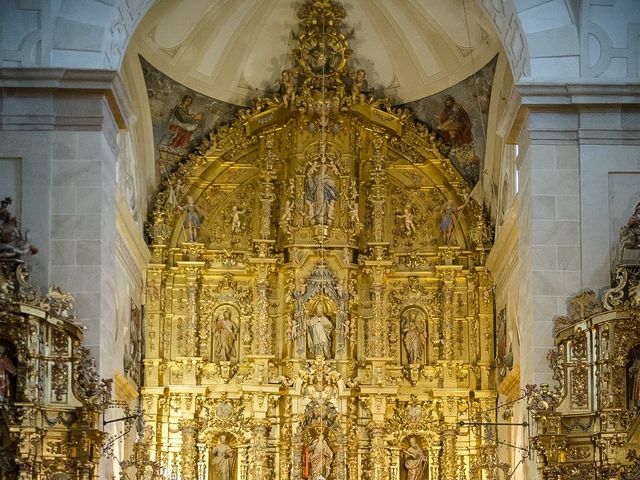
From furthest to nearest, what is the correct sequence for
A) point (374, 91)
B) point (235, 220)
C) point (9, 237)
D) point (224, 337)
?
point (374, 91) → point (235, 220) → point (224, 337) → point (9, 237)

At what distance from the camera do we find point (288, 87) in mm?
34875

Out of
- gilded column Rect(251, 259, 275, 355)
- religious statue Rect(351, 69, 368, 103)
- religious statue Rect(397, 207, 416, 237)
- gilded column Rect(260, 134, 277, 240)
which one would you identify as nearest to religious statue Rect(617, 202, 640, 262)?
religious statue Rect(397, 207, 416, 237)

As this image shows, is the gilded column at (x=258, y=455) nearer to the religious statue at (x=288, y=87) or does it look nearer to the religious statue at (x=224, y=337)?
the religious statue at (x=224, y=337)

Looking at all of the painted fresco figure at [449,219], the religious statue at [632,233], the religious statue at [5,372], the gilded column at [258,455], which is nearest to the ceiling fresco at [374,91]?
the painted fresco figure at [449,219]

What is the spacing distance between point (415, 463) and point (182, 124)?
9.46 m

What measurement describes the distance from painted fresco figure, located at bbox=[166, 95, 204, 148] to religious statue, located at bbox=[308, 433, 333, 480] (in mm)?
7602

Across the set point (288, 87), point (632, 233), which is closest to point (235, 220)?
point (288, 87)

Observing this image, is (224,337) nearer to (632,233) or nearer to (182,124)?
(182,124)

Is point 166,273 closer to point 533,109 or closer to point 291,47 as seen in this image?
point 291,47

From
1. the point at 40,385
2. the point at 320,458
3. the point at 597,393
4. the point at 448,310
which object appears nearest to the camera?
the point at 40,385

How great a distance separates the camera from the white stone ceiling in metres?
32.8

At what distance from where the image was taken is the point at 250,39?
1351 inches

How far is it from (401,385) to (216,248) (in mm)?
5374

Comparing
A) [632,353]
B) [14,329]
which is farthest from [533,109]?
[14,329]
